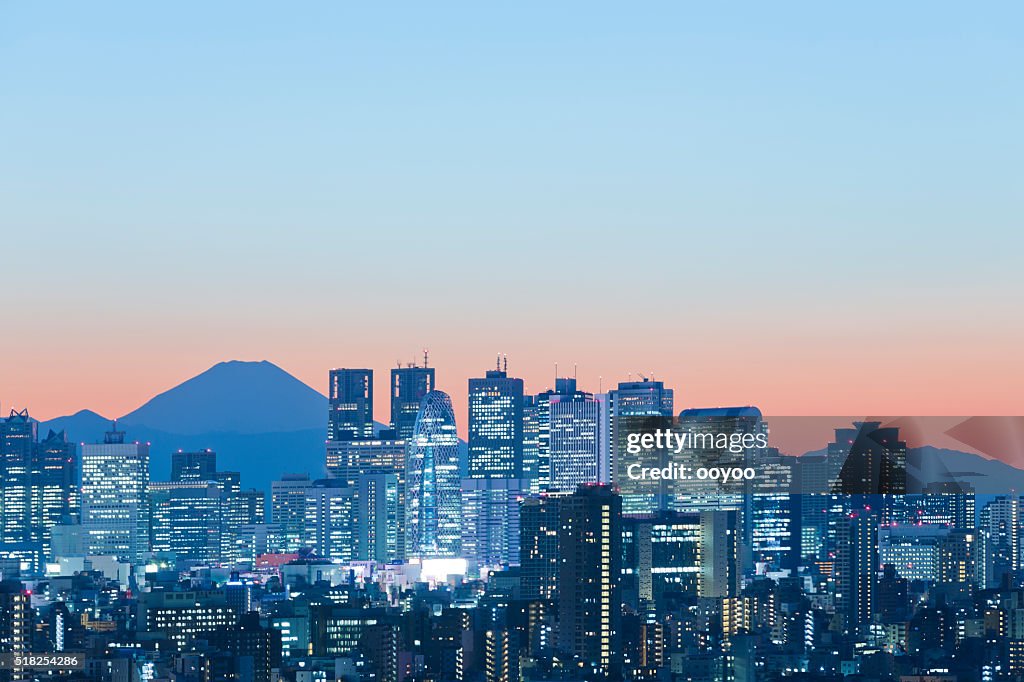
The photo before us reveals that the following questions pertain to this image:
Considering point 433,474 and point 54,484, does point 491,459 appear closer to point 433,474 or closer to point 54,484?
point 433,474

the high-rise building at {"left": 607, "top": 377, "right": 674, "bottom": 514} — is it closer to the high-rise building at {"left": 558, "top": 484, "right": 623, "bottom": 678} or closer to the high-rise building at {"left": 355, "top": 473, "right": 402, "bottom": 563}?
the high-rise building at {"left": 558, "top": 484, "right": 623, "bottom": 678}

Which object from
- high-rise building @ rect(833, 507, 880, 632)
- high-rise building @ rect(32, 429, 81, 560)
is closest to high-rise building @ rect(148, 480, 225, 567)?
high-rise building @ rect(32, 429, 81, 560)

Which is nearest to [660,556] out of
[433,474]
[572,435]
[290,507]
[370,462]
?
[572,435]

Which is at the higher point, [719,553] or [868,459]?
[868,459]

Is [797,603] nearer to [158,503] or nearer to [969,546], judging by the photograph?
[969,546]

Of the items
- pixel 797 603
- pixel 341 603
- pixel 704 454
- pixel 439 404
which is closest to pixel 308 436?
pixel 439 404

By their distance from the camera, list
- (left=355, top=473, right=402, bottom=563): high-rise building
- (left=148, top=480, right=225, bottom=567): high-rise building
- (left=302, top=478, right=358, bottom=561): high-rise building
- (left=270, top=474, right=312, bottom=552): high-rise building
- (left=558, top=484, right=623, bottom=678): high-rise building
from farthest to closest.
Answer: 1. (left=355, top=473, right=402, bottom=563): high-rise building
2. (left=302, top=478, right=358, bottom=561): high-rise building
3. (left=270, top=474, right=312, bottom=552): high-rise building
4. (left=148, top=480, right=225, bottom=567): high-rise building
5. (left=558, top=484, right=623, bottom=678): high-rise building
